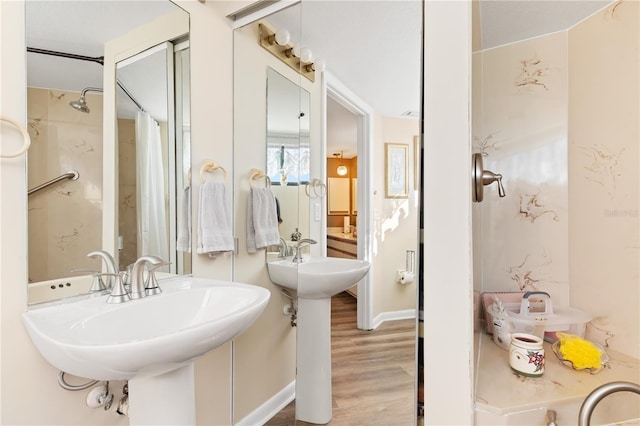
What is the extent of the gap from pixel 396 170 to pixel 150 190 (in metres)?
1.03

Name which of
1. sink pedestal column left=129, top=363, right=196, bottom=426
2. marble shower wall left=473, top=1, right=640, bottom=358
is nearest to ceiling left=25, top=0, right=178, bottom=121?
sink pedestal column left=129, top=363, right=196, bottom=426

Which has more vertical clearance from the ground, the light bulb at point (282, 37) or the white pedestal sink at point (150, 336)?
the light bulb at point (282, 37)

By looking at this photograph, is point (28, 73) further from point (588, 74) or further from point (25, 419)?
point (588, 74)

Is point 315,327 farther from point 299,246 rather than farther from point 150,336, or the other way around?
point 150,336

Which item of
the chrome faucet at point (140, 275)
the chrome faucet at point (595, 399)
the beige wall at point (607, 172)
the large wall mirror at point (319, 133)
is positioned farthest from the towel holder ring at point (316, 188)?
the beige wall at point (607, 172)

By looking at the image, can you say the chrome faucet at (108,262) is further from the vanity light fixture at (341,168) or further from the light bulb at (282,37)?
the light bulb at (282,37)

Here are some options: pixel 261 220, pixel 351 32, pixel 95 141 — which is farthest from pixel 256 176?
pixel 351 32

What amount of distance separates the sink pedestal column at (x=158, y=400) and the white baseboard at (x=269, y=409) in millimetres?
663

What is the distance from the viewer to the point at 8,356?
0.81 meters

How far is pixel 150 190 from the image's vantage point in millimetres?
1281

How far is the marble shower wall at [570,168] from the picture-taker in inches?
44.2

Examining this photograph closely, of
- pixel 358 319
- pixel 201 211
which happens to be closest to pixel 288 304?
pixel 358 319

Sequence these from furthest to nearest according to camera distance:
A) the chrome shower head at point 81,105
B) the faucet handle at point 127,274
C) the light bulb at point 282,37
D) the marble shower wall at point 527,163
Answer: the light bulb at point 282,37 < the marble shower wall at point 527,163 < the faucet handle at point 127,274 < the chrome shower head at point 81,105

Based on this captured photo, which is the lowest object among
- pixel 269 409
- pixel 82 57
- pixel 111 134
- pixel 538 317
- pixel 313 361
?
pixel 269 409
